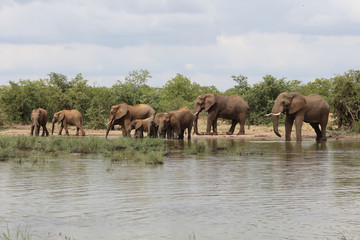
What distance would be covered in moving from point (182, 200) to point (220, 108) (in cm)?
2514

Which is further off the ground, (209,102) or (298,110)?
(209,102)

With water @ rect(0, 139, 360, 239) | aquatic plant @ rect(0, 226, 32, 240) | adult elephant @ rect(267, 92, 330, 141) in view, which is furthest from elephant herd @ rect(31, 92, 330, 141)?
aquatic plant @ rect(0, 226, 32, 240)

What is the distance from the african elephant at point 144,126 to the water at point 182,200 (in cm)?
Result: 1281

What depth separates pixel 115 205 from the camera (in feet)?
29.3

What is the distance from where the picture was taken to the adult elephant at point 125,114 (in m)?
30.8

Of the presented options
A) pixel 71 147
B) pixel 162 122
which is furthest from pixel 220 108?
pixel 71 147

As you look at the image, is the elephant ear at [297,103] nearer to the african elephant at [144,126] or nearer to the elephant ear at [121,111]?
the african elephant at [144,126]

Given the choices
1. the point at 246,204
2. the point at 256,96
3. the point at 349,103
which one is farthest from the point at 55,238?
the point at 256,96

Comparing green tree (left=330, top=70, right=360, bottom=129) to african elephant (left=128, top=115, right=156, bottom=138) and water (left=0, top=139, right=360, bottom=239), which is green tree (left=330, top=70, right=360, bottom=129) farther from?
water (left=0, top=139, right=360, bottom=239)

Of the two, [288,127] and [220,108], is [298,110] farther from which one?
[220,108]

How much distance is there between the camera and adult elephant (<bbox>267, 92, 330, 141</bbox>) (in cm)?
2711

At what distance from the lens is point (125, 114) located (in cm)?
3083

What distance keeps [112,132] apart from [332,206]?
27.8 meters

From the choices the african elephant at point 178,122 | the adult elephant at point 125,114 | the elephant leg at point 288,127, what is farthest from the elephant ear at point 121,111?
the elephant leg at point 288,127
